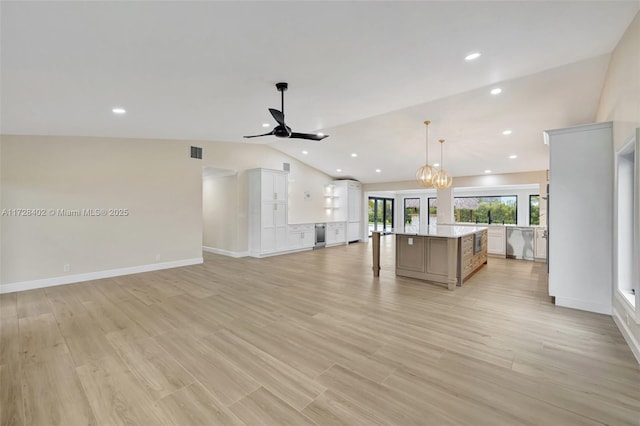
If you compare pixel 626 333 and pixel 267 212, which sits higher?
pixel 267 212

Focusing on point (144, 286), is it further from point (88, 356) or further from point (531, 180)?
point (531, 180)

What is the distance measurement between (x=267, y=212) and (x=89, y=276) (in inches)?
159

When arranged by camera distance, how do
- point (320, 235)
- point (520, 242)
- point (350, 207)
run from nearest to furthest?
point (520, 242), point (320, 235), point (350, 207)

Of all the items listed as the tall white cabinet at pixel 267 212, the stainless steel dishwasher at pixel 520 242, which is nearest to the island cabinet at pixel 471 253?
the stainless steel dishwasher at pixel 520 242

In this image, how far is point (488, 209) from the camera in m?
11.2

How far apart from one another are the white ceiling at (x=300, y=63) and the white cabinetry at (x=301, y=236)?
12.3 ft

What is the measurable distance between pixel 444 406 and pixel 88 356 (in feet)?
10.2

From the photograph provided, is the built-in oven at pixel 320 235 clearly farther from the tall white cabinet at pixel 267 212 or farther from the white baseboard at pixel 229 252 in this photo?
the white baseboard at pixel 229 252

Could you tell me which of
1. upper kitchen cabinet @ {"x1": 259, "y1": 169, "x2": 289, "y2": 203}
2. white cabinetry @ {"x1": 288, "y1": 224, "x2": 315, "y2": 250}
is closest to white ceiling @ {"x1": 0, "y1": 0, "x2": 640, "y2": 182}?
upper kitchen cabinet @ {"x1": 259, "y1": 169, "x2": 289, "y2": 203}

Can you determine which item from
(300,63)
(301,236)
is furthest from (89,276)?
(300,63)

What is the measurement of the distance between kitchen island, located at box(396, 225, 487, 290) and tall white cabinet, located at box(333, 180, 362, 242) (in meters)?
5.37

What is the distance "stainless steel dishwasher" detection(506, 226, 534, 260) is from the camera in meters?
7.18

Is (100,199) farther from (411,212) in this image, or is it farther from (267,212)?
(411,212)

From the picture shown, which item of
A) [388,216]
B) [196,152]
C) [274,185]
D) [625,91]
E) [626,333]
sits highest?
[196,152]
